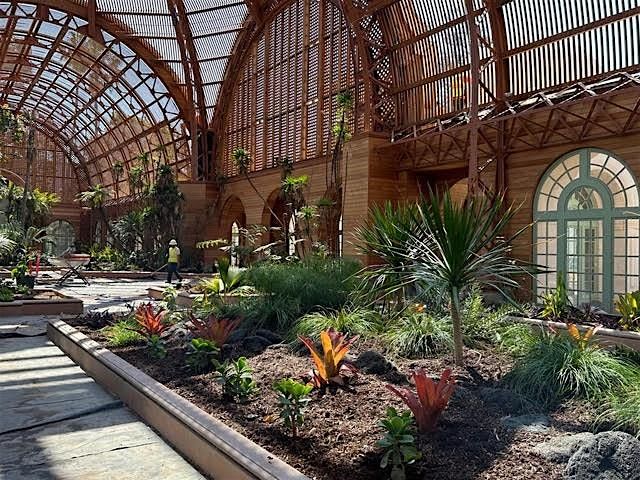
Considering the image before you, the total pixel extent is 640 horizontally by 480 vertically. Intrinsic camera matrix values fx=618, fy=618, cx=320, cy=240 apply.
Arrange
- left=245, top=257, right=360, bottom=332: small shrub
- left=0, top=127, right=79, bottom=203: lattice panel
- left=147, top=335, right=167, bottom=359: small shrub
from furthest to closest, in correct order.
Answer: left=0, top=127, right=79, bottom=203: lattice panel
left=245, top=257, right=360, bottom=332: small shrub
left=147, top=335, right=167, bottom=359: small shrub

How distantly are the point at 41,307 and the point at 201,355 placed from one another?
735 centimetres

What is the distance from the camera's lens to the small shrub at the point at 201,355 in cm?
584

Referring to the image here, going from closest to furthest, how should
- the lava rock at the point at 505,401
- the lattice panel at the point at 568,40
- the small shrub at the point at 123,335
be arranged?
the lava rock at the point at 505,401, the small shrub at the point at 123,335, the lattice panel at the point at 568,40

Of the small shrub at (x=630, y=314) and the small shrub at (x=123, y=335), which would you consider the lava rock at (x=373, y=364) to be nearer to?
the small shrub at (x=123, y=335)

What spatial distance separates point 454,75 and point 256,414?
45.0 feet

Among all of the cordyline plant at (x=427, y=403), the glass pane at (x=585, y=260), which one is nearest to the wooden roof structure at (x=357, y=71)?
the glass pane at (x=585, y=260)

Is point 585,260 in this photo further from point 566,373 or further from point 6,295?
point 6,295

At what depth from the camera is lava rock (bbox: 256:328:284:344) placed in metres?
6.91

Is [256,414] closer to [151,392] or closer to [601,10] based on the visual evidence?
[151,392]

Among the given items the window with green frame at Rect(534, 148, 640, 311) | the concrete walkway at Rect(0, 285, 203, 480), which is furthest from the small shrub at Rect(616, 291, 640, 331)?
the concrete walkway at Rect(0, 285, 203, 480)

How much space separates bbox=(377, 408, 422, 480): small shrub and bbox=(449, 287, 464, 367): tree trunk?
1.94 meters

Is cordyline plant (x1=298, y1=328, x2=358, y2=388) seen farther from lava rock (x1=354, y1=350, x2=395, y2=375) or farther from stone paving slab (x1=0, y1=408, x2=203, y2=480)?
stone paving slab (x1=0, y1=408, x2=203, y2=480)

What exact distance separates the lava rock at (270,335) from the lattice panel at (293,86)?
12.7 meters

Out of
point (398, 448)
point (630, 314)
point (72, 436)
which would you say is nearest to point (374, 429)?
point (398, 448)
